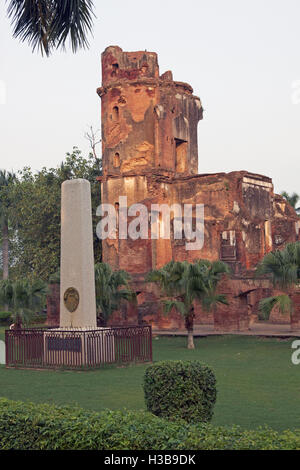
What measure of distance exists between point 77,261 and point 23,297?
8644 mm

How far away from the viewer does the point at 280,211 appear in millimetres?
36219

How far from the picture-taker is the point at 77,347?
51.5ft

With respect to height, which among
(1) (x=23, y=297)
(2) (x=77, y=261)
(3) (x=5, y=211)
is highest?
(3) (x=5, y=211)

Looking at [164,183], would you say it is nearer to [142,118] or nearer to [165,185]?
[165,185]

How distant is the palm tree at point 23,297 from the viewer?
935 inches

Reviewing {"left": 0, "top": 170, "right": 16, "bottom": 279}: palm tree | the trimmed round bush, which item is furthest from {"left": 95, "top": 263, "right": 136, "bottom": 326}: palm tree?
{"left": 0, "top": 170, "right": 16, "bottom": 279}: palm tree

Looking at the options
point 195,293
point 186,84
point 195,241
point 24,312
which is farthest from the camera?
point 186,84

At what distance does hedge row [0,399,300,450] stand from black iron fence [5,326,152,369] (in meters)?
8.96

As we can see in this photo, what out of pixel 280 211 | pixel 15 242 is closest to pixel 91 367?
pixel 280 211

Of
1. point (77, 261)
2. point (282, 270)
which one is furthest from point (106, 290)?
point (77, 261)

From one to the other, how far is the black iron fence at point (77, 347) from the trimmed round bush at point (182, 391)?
737 centimetres

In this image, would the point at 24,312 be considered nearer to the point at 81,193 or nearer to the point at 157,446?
the point at 81,193

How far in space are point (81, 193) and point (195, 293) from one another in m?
7.00

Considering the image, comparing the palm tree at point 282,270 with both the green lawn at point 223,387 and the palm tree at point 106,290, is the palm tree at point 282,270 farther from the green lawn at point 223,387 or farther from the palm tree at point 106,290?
the palm tree at point 106,290
